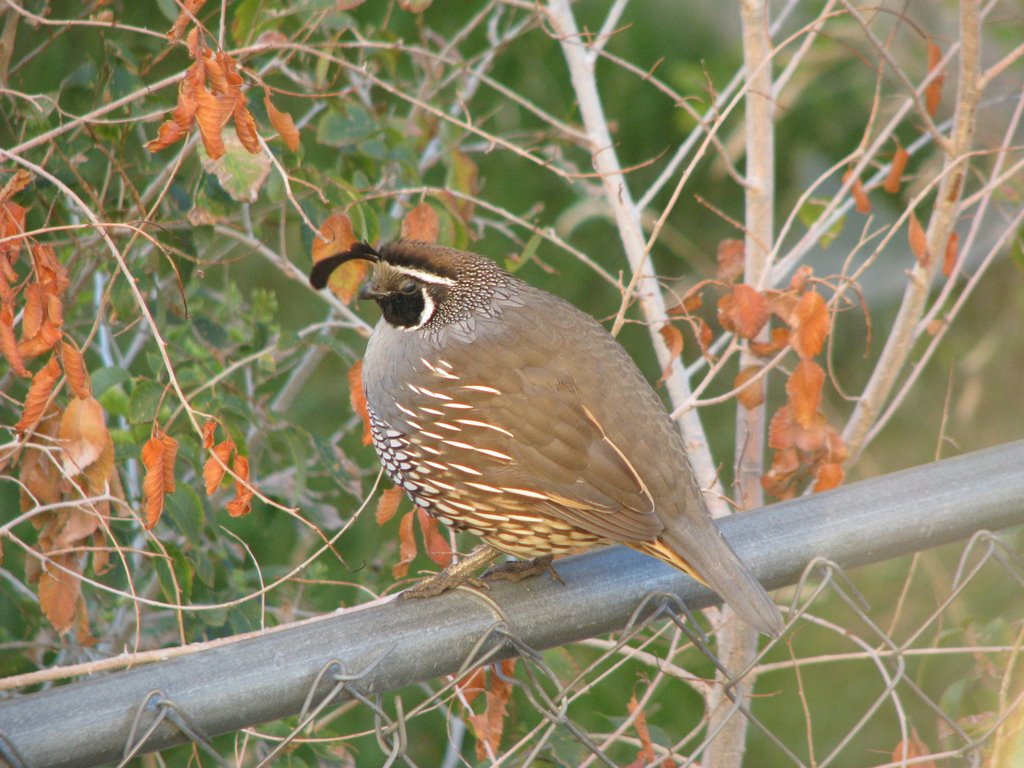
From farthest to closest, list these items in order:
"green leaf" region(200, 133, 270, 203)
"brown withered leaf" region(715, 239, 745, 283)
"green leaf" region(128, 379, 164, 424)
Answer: "brown withered leaf" region(715, 239, 745, 283) < "green leaf" region(128, 379, 164, 424) < "green leaf" region(200, 133, 270, 203)

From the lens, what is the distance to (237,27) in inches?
97.4

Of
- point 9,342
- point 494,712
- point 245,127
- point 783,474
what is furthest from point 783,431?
point 9,342

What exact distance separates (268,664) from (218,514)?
2036 mm

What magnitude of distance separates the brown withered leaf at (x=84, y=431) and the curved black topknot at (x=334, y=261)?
596mm

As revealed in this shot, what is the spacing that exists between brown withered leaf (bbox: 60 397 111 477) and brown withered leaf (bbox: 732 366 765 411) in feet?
4.16

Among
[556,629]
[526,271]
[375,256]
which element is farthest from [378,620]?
[526,271]

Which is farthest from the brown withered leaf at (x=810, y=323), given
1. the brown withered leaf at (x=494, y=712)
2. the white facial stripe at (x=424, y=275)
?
the brown withered leaf at (x=494, y=712)

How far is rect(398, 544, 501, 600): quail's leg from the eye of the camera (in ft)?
7.18

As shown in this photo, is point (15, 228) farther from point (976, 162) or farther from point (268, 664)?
point (976, 162)

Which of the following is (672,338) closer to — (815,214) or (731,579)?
(815,214)

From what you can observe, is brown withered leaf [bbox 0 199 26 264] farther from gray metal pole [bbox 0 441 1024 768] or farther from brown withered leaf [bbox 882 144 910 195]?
brown withered leaf [bbox 882 144 910 195]

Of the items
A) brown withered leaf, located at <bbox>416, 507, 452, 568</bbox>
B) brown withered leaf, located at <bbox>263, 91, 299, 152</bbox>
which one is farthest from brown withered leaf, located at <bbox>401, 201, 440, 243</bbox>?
brown withered leaf, located at <bbox>416, 507, 452, 568</bbox>

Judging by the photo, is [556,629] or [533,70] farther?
[533,70]

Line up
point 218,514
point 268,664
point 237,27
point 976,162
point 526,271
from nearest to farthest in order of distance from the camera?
point 268,664 → point 237,27 → point 218,514 → point 976,162 → point 526,271
